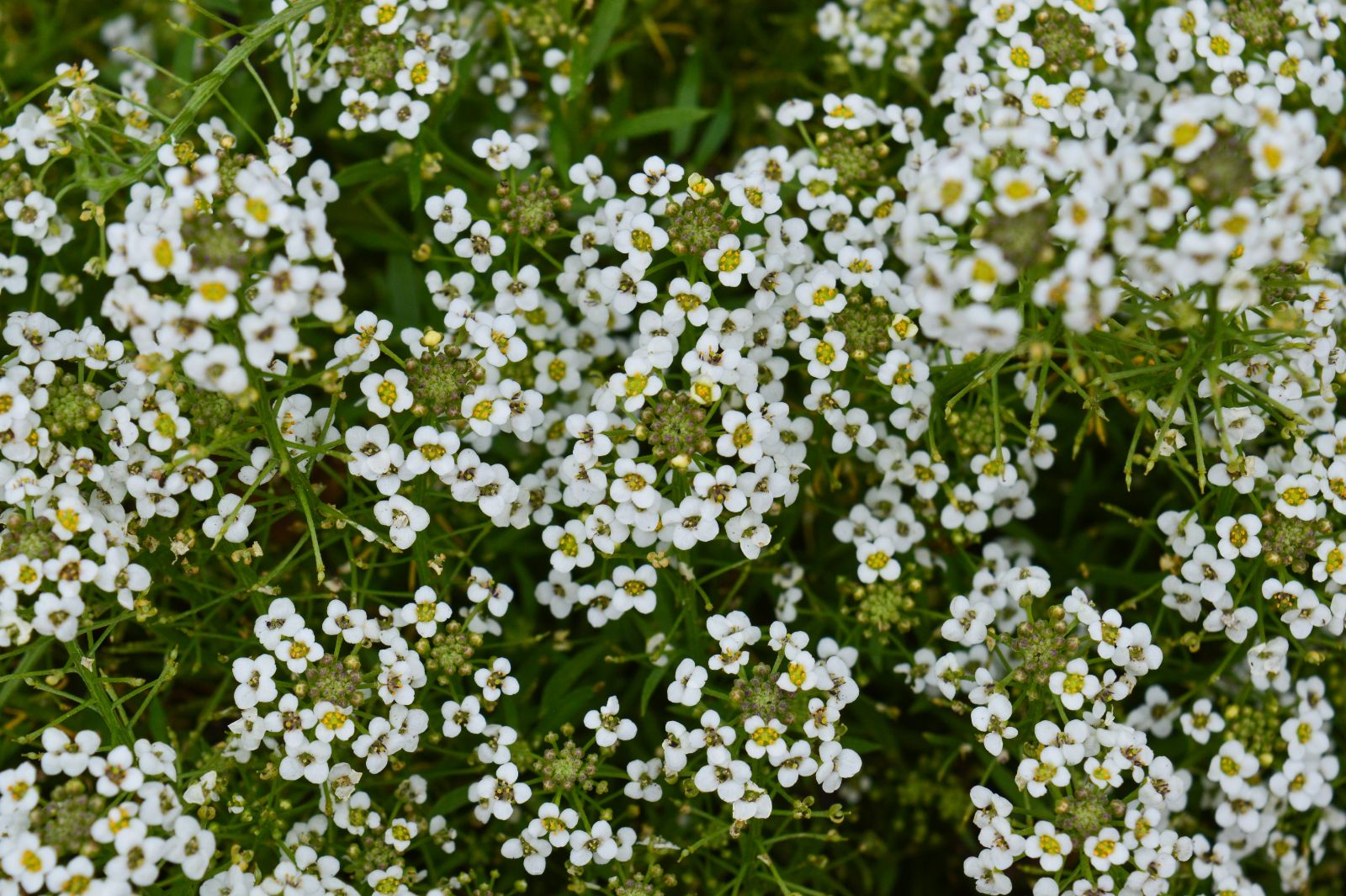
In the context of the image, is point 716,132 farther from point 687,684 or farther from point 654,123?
point 687,684

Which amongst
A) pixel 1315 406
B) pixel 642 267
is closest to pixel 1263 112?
pixel 1315 406

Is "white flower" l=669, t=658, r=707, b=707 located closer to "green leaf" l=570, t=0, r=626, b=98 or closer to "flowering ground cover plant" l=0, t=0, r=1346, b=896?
"flowering ground cover plant" l=0, t=0, r=1346, b=896

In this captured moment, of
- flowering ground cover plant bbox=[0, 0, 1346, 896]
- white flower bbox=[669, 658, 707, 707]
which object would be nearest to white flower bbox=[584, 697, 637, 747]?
flowering ground cover plant bbox=[0, 0, 1346, 896]

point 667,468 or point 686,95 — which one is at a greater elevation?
point 686,95

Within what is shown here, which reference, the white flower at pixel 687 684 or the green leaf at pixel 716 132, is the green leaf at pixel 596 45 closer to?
the green leaf at pixel 716 132

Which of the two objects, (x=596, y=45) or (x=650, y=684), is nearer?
(x=650, y=684)

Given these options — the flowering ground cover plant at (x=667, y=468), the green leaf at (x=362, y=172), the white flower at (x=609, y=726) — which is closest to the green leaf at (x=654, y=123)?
the flowering ground cover plant at (x=667, y=468)

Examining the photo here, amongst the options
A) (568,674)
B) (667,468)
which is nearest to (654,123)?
(667,468)

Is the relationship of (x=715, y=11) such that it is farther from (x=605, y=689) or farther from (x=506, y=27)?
(x=605, y=689)
